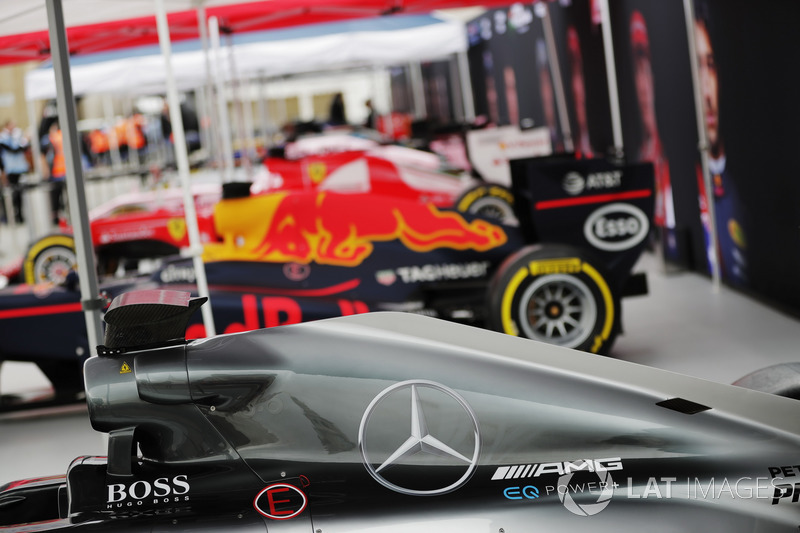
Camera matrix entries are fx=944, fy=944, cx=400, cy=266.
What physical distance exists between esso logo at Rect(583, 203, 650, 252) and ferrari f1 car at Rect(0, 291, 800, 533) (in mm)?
2902

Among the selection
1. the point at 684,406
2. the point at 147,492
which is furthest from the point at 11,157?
the point at 684,406

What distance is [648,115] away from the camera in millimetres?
8703

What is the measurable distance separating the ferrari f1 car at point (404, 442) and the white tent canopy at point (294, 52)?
10863mm

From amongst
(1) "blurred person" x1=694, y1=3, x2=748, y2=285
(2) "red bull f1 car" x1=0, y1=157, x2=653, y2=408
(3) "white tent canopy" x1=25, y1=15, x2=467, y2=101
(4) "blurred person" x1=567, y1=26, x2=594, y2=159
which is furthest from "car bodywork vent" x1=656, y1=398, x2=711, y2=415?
(3) "white tent canopy" x1=25, y1=15, x2=467, y2=101

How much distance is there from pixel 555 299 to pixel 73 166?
2.52 m

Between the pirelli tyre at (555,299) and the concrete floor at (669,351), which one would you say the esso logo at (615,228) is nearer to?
the pirelli tyre at (555,299)

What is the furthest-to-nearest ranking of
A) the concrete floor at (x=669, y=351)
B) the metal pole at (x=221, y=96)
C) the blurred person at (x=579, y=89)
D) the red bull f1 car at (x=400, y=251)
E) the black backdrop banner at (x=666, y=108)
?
the blurred person at (x=579, y=89) < the metal pole at (x=221, y=96) < the black backdrop banner at (x=666, y=108) < the red bull f1 car at (x=400, y=251) < the concrete floor at (x=669, y=351)

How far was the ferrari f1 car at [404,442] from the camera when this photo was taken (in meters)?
2.17

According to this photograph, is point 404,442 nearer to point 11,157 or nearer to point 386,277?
point 386,277

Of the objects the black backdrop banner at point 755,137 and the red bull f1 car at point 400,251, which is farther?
the black backdrop banner at point 755,137

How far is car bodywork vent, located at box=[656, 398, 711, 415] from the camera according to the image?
2.26m

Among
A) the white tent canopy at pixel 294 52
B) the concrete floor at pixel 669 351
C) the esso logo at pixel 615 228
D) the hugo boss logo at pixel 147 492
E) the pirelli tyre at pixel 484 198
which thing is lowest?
the concrete floor at pixel 669 351

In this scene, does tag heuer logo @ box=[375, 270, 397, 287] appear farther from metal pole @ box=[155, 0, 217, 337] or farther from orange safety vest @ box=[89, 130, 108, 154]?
orange safety vest @ box=[89, 130, 108, 154]

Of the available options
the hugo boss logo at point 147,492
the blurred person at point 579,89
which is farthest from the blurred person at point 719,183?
the hugo boss logo at point 147,492
